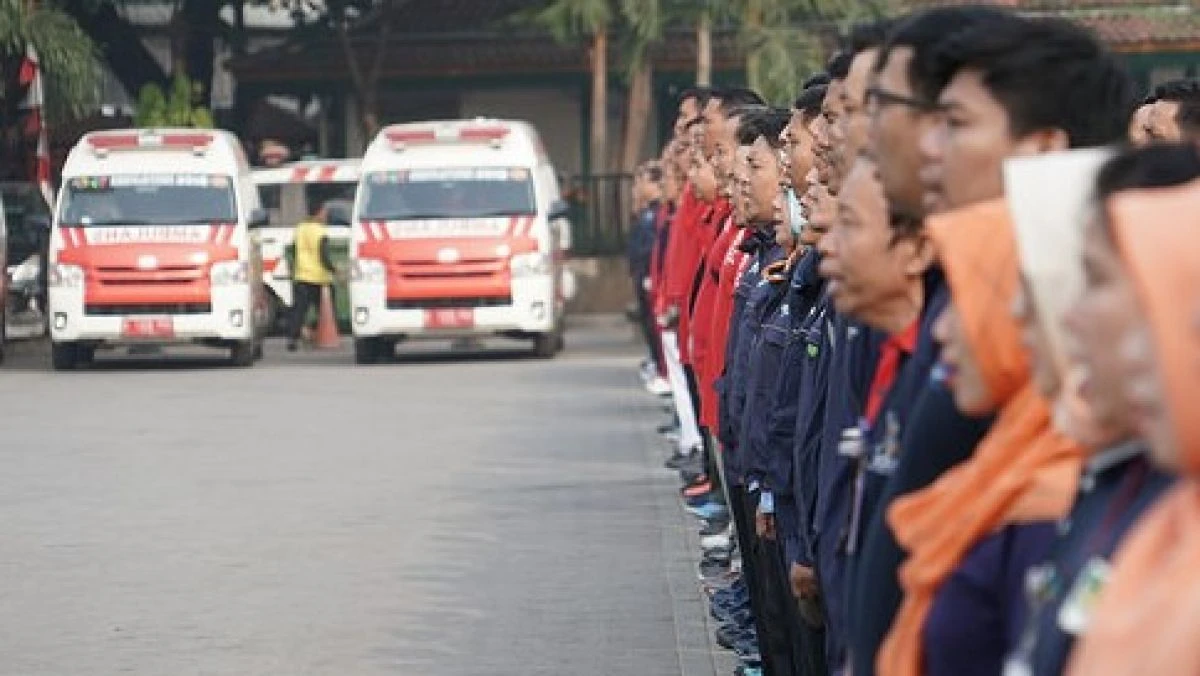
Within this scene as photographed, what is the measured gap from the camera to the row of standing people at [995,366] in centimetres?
390

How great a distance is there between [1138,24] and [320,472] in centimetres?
2507

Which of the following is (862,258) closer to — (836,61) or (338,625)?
(836,61)

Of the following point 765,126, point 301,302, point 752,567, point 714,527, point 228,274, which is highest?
point 765,126

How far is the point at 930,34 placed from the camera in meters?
5.85

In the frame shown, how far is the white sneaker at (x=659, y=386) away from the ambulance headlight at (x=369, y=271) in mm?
5240

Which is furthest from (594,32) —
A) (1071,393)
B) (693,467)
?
(1071,393)

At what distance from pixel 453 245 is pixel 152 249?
2954 mm

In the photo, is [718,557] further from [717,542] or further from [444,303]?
[444,303]

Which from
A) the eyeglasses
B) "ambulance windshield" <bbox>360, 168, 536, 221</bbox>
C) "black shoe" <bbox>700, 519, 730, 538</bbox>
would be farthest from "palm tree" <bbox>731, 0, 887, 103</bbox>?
the eyeglasses

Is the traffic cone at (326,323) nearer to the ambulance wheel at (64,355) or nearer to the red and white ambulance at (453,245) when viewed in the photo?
the red and white ambulance at (453,245)

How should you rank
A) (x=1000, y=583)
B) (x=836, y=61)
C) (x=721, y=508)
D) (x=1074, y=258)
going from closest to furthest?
(x=1074, y=258), (x=1000, y=583), (x=836, y=61), (x=721, y=508)

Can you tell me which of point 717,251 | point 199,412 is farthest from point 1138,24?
point 717,251

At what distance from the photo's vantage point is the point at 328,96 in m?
46.9

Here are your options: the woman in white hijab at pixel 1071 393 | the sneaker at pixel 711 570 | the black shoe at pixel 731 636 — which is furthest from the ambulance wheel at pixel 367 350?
the woman in white hijab at pixel 1071 393
